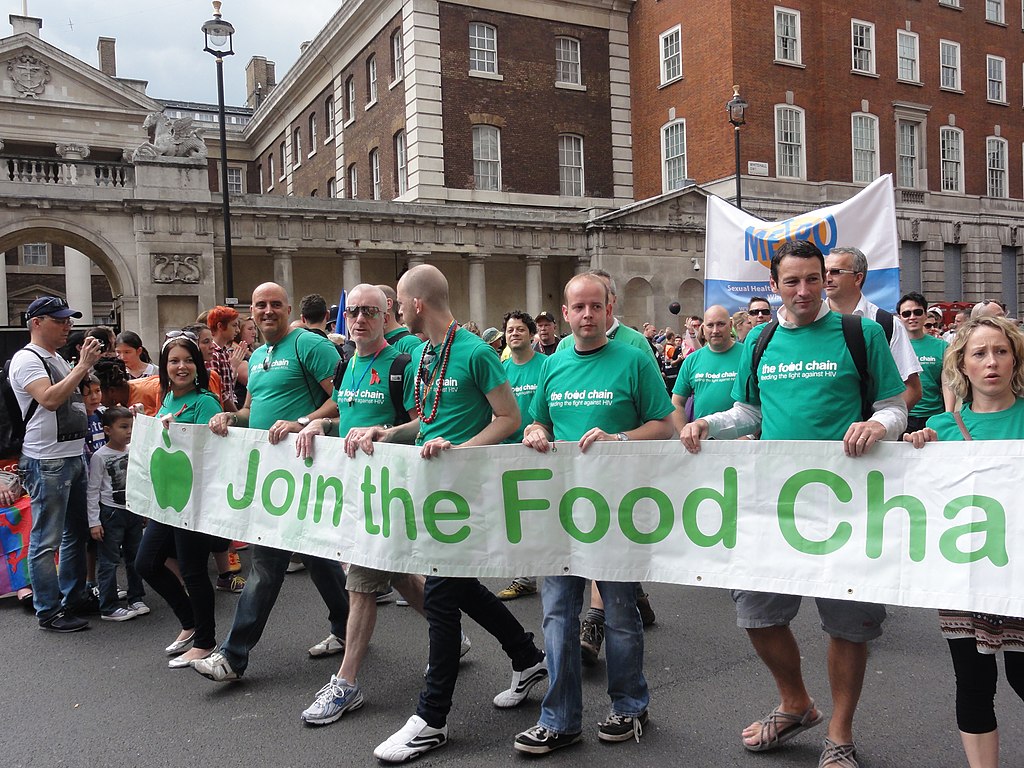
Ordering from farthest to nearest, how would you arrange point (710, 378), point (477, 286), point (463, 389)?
1. point (477, 286)
2. point (710, 378)
3. point (463, 389)

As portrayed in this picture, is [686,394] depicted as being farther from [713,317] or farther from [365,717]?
[365,717]

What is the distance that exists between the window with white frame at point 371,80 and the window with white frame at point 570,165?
775 centimetres

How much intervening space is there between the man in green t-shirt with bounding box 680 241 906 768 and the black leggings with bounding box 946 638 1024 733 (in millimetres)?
402

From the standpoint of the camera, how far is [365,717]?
14.3 ft

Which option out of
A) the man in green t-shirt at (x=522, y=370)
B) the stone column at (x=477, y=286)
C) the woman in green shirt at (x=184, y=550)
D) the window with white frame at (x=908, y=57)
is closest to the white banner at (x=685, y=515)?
the woman in green shirt at (x=184, y=550)

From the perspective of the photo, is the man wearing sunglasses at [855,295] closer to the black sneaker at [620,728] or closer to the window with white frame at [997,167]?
the black sneaker at [620,728]

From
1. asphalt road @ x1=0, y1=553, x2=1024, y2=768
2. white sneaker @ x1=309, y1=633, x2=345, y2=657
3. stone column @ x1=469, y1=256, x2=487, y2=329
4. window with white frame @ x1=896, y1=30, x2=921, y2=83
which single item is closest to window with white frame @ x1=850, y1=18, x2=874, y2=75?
window with white frame @ x1=896, y1=30, x2=921, y2=83

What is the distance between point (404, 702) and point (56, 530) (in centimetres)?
311

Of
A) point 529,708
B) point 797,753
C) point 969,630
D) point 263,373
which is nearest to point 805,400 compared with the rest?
point 969,630

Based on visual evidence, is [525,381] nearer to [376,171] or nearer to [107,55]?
[376,171]

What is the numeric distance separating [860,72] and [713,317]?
30.6 meters

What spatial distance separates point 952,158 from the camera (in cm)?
3556

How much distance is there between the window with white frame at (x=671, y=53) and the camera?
1246 inches

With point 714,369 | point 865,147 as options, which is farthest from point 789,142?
point 714,369
